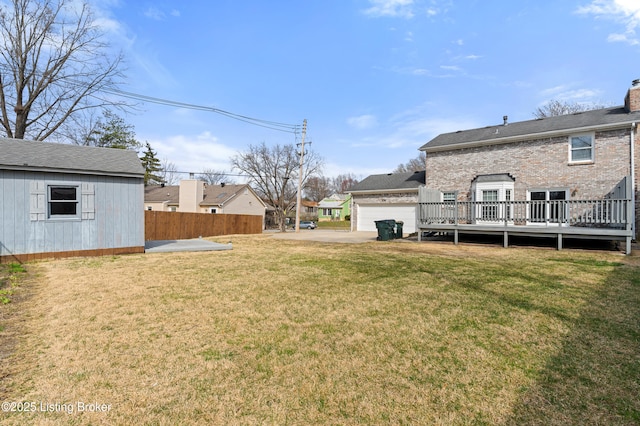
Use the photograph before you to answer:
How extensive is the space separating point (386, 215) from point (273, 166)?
17.9 m

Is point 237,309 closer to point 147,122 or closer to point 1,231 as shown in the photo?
point 1,231

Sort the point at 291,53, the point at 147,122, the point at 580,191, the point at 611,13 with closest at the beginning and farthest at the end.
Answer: the point at 611,13 < the point at 580,191 < the point at 291,53 < the point at 147,122

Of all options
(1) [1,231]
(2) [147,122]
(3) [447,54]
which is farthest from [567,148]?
(2) [147,122]

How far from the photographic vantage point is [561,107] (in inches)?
1206

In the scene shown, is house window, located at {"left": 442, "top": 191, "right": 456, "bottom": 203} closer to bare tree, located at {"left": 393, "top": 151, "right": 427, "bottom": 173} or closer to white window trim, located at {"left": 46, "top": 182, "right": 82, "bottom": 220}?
white window trim, located at {"left": 46, "top": 182, "right": 82, "bottom": 220}

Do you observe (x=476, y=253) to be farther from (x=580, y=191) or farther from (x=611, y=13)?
(x=611, y=13)

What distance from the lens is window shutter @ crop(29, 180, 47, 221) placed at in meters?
9.09

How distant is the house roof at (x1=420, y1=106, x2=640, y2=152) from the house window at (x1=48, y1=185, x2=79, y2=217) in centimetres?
1646

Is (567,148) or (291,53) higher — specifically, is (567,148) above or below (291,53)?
below

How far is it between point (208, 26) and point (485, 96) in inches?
604

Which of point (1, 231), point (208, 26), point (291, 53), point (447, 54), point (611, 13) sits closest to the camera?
point (1, 231)

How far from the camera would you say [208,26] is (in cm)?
1466

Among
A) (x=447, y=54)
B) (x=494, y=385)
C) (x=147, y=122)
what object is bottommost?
(x=494, y=385)

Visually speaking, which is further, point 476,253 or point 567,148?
point 567,148
